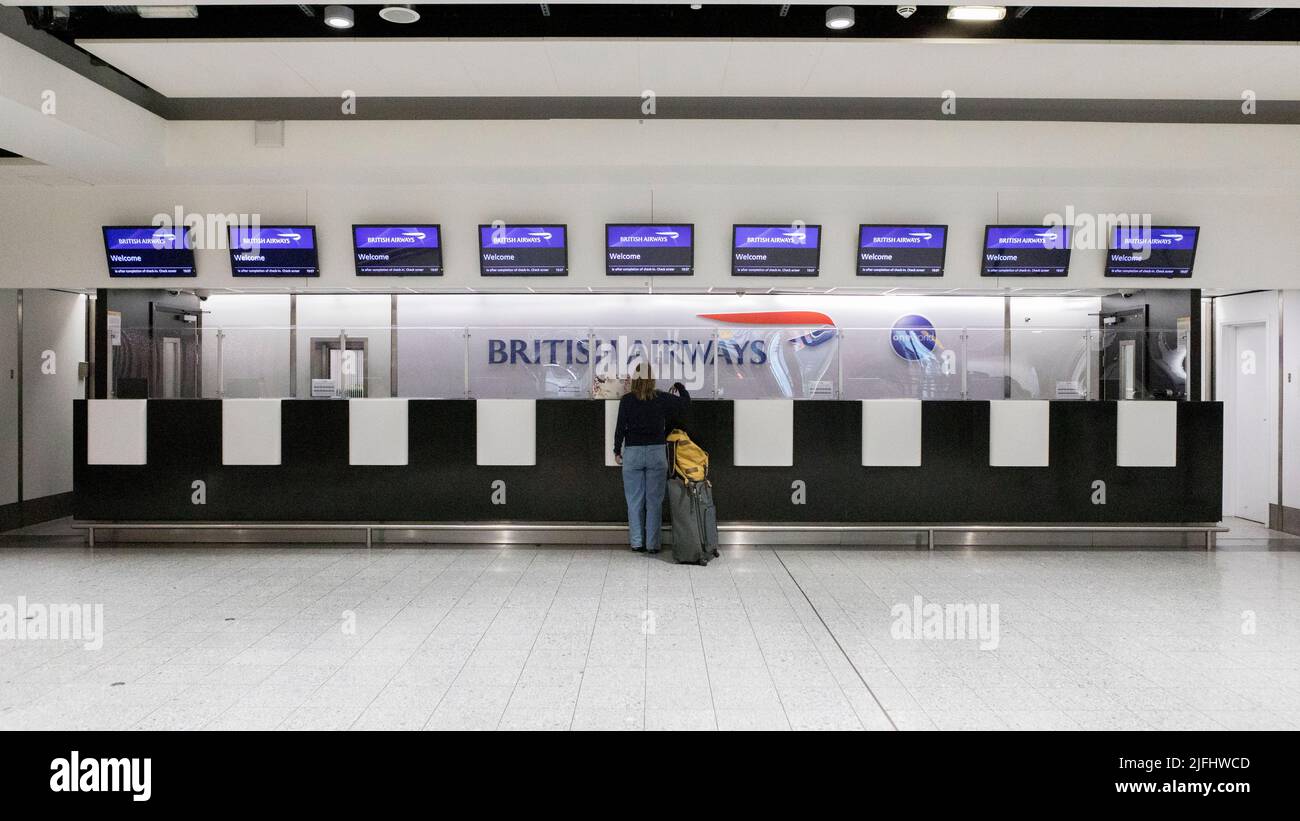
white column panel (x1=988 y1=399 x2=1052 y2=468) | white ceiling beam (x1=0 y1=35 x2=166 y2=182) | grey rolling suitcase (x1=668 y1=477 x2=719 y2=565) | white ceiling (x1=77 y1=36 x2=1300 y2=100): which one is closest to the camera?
white ceiling beam (x1=0 y1=35 x2=166 y2=182)

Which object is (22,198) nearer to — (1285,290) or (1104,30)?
(1104,30)

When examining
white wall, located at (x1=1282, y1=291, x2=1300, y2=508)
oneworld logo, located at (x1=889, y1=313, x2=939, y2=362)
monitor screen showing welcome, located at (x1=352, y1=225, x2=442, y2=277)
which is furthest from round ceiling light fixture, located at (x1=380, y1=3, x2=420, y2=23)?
white wall, located at (x1=1282, y1=291, x2=1300, y2=508)

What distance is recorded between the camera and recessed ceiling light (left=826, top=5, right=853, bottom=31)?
15.9ft

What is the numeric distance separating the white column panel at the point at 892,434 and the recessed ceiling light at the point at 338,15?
15.9 feet

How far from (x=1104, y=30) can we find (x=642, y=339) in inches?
161

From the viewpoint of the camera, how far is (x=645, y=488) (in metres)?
6.49

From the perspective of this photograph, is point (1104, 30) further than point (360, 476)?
No

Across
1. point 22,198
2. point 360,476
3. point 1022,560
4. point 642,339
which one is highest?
point 22,198

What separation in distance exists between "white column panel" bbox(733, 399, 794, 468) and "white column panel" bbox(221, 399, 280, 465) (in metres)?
4.04

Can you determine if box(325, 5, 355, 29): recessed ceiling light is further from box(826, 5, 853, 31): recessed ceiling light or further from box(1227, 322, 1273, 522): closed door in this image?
box(1227, 322, 1273, 522): closed door

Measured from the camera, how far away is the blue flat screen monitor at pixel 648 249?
718 centimetres

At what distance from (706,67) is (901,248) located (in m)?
2.65

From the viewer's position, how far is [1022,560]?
249 inches
